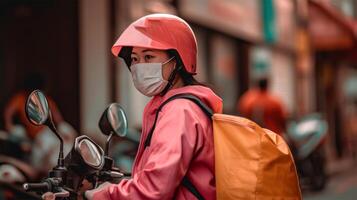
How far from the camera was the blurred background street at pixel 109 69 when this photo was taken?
9086mm

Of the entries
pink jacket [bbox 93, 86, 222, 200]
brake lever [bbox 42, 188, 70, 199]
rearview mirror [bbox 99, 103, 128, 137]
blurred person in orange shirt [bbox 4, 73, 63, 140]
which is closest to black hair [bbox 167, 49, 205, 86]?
pink jacket [bbox 93, 86, 222, 200]

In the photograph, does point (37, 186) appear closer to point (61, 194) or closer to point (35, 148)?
point (61, 194)

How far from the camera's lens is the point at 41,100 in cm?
297

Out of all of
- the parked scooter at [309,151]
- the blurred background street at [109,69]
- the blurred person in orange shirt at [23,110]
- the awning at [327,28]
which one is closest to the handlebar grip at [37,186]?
the blurred background street at [109,69]

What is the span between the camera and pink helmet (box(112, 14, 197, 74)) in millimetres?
2902

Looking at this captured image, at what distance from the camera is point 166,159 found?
2.68m

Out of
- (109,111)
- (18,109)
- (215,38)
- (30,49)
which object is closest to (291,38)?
(215,38)

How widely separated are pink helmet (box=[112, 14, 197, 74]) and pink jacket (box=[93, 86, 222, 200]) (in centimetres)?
15

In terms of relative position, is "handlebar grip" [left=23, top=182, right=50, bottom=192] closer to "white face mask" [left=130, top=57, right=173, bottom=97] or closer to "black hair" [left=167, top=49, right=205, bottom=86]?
"white face mask" [left=130, top=57, right=173, bottom=97]

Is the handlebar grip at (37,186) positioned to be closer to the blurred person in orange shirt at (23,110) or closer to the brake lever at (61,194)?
the brake lever at (61,194)

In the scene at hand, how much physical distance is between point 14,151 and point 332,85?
2118cm

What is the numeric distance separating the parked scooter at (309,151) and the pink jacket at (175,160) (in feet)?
30.2

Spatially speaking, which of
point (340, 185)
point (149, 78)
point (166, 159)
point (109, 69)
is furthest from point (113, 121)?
point (340, 185)

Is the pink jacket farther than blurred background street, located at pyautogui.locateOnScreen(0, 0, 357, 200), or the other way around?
blurred background street, located at pyautogui.locateOnScreen(0, 0, 357, 200)
